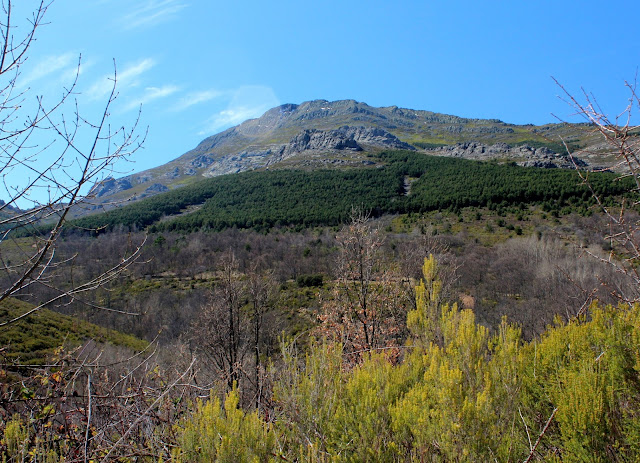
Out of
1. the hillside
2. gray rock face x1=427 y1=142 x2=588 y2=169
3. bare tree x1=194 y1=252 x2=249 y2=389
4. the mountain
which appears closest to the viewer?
bare tree x1=194 y1=252 x2=249 y2=389

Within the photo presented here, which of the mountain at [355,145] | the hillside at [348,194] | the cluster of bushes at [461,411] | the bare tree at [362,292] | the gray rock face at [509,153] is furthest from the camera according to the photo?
the mountain at [355,145]

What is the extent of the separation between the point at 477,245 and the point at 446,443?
50715 millimetres

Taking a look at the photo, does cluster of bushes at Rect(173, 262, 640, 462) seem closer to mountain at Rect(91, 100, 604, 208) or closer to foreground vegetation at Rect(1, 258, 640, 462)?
foreground vegetation at Rect(1, 258, 640, 462)

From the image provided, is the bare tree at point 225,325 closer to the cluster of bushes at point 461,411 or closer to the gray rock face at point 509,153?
the cluster of bushes at point 461,411

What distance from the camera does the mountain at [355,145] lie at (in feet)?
345

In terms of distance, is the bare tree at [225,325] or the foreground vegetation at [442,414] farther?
the bare tree at [225,325]

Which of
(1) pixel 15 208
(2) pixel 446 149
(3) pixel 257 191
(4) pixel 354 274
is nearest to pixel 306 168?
(3) pixel 257 191

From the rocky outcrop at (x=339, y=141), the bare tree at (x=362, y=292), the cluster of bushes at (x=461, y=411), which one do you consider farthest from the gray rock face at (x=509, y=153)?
the cluster of bushes at (x=461, y=411)

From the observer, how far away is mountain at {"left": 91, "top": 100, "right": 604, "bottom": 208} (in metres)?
105

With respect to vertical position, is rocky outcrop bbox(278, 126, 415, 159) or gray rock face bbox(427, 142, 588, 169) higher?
rocky outcrop bbox(278, 126, 415, 159)

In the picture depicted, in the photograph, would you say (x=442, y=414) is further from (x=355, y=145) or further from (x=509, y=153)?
(x=355, y=145)

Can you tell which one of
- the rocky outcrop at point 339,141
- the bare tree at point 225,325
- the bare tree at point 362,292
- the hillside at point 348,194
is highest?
the rocky outcrop at point 339,141

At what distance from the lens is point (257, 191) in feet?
295

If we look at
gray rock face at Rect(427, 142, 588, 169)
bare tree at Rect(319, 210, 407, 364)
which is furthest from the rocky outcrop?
bare tree at Rect(319, 210, 407, 364)
